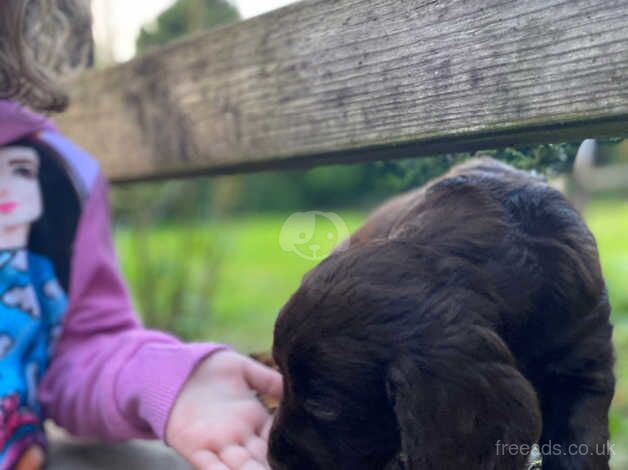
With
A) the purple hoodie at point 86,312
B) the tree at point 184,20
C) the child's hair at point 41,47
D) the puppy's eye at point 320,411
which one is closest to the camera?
the puppy's eye at point 320,411

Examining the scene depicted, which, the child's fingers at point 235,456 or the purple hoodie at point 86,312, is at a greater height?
the purple hoodie at point 86,312

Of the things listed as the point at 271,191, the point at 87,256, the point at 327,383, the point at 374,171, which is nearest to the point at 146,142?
the point at 87,256

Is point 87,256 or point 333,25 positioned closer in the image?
point 333,25

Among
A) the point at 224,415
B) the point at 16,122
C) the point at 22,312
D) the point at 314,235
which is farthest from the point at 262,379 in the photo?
the point at 16,122

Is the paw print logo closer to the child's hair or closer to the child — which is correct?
the child

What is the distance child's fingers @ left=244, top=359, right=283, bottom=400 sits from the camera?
1.33 metres

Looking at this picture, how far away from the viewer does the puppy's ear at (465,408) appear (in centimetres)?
95

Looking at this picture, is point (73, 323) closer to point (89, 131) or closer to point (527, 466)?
point (89, 131)

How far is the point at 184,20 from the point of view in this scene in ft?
7.78

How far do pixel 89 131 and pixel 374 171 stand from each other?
81 cm

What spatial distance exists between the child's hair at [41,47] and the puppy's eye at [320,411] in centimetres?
86

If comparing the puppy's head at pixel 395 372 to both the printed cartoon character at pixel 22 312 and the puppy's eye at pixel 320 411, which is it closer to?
the puppy's eye at pixel 320 411

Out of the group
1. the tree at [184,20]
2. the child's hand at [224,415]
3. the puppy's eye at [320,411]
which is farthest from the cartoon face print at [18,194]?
the puppy's eye at [320,411]

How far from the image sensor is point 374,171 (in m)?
1.48
